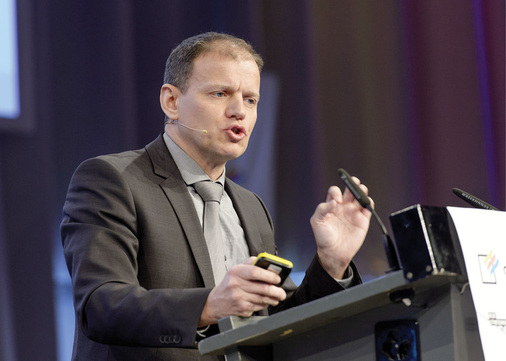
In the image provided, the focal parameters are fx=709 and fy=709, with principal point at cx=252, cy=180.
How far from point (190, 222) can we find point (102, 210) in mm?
210

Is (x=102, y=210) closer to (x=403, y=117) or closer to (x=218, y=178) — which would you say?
(x=218, y=178)

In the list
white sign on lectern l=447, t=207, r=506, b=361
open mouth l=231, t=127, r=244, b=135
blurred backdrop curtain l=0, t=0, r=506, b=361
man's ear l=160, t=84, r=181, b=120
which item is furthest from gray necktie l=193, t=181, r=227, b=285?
blurred backdrop curtain l=0, t=0, r=506, b=361

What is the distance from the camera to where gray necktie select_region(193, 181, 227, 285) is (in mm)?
1651

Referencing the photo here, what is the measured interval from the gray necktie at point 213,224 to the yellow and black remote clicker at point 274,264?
23.2 inches

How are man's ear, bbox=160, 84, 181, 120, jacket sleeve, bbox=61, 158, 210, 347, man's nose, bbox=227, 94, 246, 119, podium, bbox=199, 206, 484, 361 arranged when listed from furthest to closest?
man's ear, bbox=160, 84, 181, 120
man's nose, bbox=227, 94, 246, 119
jacket sleeve, bbox=61, 158, 210, 347
podium, bbox=199, 206, 484, 361

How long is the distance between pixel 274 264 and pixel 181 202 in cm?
70

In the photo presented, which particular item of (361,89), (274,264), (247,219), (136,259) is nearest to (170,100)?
(247,219)

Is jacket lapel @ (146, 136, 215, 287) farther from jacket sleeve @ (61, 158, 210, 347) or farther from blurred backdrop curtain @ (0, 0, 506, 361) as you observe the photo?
blurred backdrop curtain @ (0, 0, 506, 361)

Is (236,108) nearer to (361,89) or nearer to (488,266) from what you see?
(488,266)

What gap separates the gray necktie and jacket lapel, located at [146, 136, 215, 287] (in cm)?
5

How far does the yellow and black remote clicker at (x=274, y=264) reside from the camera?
39.6 inches

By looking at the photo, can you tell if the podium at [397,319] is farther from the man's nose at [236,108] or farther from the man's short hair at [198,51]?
the man's short hair at [198,51]

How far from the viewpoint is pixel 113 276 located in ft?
4.58

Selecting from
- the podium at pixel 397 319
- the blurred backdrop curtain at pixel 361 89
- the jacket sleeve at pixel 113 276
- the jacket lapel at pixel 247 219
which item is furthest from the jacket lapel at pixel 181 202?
the blurred backdrop curtain at pixel 361 89
